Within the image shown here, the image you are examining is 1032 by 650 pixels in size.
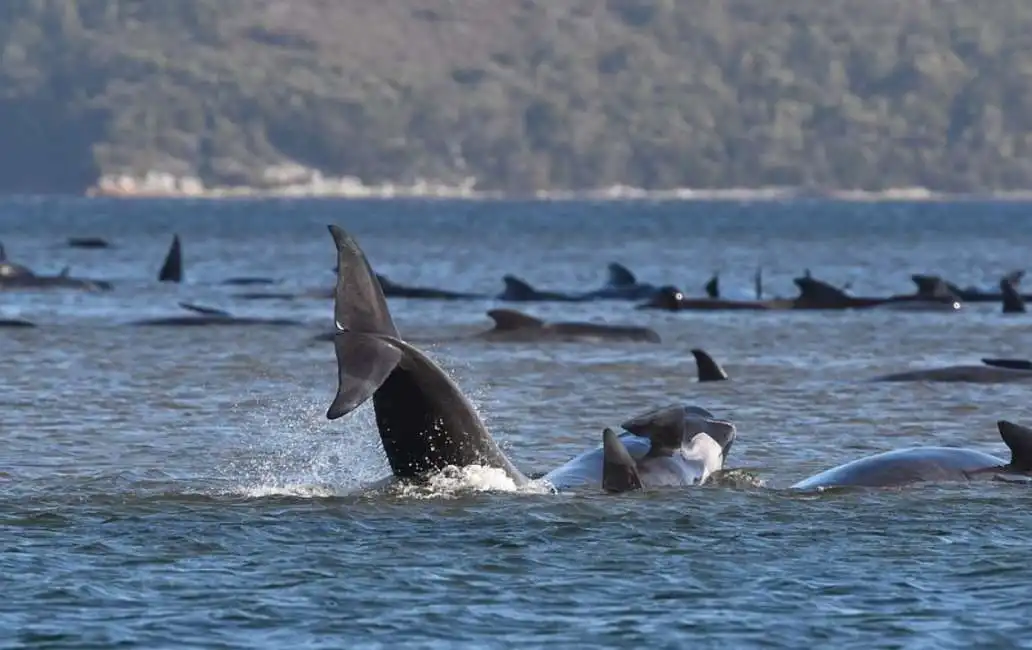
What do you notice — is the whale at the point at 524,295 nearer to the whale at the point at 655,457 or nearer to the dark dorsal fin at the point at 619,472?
the whale at the point at 655,457

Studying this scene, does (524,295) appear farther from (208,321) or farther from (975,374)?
(975,374)

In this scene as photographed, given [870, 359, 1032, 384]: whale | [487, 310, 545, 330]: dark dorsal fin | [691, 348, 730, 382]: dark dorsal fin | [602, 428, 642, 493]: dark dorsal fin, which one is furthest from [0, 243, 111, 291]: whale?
[602, 428, 642, 493]: dark dorsal fin

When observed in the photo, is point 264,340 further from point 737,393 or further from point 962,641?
point 962,641

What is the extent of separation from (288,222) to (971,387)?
13952 cm

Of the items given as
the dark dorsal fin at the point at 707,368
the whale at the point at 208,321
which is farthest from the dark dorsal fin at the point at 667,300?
the dark dorsal fin at the point at 707,368

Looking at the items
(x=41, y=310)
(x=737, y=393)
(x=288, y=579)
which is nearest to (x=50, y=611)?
(x=288, y=579)

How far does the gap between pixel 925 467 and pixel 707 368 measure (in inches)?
449

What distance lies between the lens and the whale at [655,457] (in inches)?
767

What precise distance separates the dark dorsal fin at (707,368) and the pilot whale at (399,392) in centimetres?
1130

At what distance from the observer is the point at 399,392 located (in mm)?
18047

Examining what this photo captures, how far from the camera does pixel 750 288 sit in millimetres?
67438

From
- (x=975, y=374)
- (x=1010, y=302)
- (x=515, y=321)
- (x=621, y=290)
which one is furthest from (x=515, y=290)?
(x=975, y=374)

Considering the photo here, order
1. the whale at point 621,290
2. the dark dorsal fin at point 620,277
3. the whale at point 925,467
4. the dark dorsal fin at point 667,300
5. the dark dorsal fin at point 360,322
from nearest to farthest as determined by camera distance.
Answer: the dark dorsal fin at point 360,322 < the whale at point 925,467 < the dark dorsal fin at point 667,300 < the whale at point 621,290 < the dark dorsal fin at point 620,277

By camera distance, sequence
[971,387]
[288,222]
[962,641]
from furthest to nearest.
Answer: [288,222]
[971,387]
[962,641]
